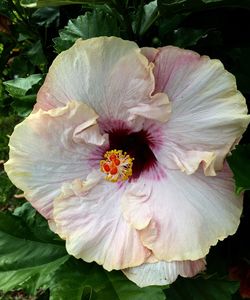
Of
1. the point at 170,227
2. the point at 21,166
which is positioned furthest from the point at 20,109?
the point at 170,227

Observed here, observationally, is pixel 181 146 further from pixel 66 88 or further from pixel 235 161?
pixel 66 88

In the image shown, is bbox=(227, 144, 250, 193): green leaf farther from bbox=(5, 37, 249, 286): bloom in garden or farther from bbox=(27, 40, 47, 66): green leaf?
bbox=(27, 40, 47, 66): green leaf

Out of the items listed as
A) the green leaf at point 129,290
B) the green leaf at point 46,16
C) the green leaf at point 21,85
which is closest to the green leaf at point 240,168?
the green leaf at point 129,290

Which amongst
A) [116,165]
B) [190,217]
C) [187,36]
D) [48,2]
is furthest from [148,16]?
[190,217]

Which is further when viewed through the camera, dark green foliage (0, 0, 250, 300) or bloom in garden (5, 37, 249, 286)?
dark green foliage (0, 0, 250, 300)

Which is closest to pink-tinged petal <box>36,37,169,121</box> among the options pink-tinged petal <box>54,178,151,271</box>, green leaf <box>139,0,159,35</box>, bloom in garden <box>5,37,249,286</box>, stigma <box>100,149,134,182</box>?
bloom in garden <box>5,37,249,286</box>
